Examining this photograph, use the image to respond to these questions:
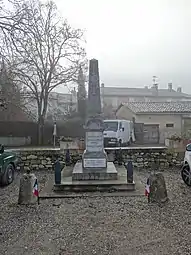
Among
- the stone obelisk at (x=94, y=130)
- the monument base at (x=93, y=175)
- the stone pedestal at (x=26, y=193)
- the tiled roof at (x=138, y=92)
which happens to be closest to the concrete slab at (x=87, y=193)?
the monument base at (x=93, y=175)

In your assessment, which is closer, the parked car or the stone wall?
the parked car

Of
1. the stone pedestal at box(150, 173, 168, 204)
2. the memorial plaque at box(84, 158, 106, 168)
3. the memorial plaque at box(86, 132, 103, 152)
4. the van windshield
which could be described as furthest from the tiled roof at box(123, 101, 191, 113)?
the stone pedestal at box(150, 173, 168, 204)

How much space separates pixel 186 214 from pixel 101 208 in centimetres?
185

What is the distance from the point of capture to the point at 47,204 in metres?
8.62

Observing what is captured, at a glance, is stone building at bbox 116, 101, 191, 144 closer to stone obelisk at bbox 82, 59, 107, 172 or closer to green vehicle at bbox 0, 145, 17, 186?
stone obelisk at bbox 82, 59, 107, 172

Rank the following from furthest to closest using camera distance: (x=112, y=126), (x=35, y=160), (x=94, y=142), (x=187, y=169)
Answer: (x=112, y=126), (x=35, y=160), (x=94, y=142), (x=187, y=169)

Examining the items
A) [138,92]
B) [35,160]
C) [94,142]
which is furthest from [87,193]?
[138,92]

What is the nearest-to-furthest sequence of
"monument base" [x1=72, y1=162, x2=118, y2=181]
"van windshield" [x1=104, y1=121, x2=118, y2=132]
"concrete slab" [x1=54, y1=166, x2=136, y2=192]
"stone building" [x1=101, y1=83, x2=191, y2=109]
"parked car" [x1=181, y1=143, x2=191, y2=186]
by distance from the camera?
"concrete slab" [x1=54, y1=166, x2=136, y2=192] < "parked car" [x1=181, y1=143, x2=191, y2=186] < "monument base" [x1=72, y1=162, x2=118, y2=181] < "van windshield" [x1=104, y1=121, x2=118, y2=132] < "stone building" [x1=101, y1=83, x2=191, y2=109]

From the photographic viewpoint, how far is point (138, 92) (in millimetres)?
77750

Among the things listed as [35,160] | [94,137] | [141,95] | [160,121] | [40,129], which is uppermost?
[141,95]

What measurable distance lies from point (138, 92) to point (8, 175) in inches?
2662

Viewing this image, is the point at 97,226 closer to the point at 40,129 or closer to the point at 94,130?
the point at 94,130

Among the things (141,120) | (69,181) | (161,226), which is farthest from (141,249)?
(141,120)

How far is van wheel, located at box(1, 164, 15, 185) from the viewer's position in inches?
455
